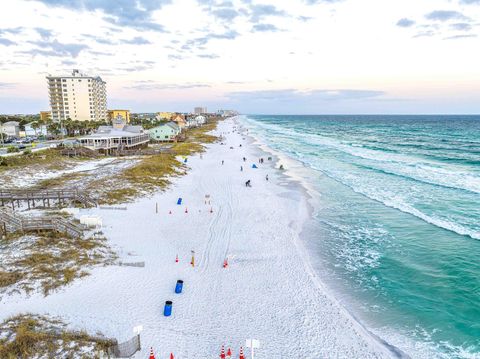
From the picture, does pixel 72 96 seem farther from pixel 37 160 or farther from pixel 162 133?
pixel 37 160

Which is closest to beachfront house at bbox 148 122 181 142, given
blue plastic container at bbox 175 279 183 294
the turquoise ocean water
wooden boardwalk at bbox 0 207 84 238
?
the turquoise ocean water

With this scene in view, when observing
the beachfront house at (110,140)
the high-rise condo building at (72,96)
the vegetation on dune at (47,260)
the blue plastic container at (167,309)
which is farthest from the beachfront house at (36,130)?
the blue plastic container at (167,309)

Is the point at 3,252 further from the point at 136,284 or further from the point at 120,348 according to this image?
the point at 120,348

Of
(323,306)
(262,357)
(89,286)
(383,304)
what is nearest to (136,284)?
(89,286)

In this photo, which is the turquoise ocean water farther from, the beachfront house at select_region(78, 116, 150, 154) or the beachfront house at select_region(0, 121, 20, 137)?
the beachfront house at select_region(0, 121, 20, 137)

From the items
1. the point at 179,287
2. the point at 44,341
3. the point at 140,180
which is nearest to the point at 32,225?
the point at 44,341
